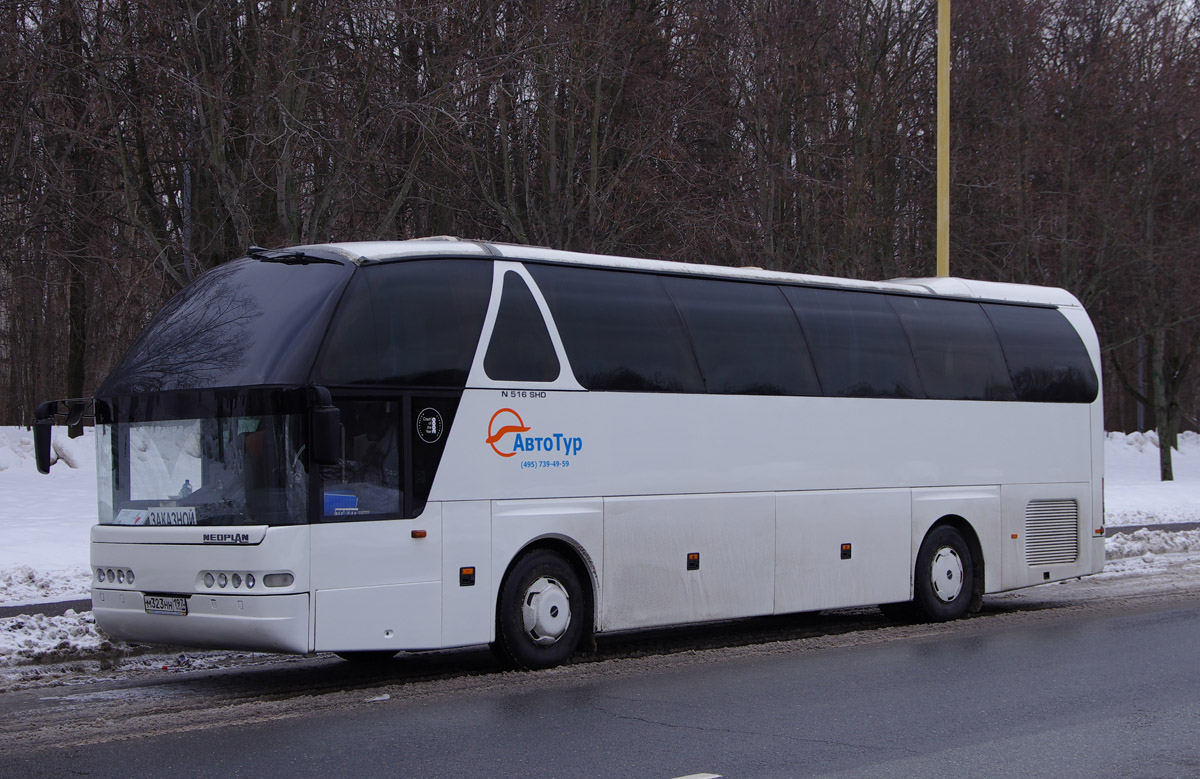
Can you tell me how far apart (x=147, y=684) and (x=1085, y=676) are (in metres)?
6.53

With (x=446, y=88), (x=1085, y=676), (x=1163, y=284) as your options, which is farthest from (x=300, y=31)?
(x=1163, y=284)

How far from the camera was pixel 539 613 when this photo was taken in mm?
10430

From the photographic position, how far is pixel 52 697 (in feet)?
30.3

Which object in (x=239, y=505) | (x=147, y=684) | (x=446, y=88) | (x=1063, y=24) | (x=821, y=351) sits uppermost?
(x=1063, y=24)

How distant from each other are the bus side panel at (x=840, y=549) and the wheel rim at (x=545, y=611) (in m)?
2.47

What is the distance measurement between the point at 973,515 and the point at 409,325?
22.7ft

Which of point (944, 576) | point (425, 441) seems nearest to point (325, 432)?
point (425, 441)

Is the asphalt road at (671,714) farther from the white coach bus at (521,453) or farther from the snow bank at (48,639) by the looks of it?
the snow bank at (48,639)

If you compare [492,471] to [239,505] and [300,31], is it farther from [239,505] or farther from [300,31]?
[300,31]

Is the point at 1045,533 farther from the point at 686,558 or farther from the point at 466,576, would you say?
the point at 466,576

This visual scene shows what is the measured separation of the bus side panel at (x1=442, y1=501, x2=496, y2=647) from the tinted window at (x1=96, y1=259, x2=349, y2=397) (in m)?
1.57

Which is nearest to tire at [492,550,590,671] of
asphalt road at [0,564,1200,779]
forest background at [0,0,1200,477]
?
asphalt road at [0,564,1200,779]

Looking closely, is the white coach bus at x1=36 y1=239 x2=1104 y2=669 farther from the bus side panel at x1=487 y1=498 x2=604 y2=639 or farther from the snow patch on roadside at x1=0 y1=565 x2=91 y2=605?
the snow patch on roadside at x1=0 y1=565 x2=91 y2=605

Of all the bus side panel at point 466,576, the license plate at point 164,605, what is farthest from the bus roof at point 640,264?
the license plate at point 164,605
